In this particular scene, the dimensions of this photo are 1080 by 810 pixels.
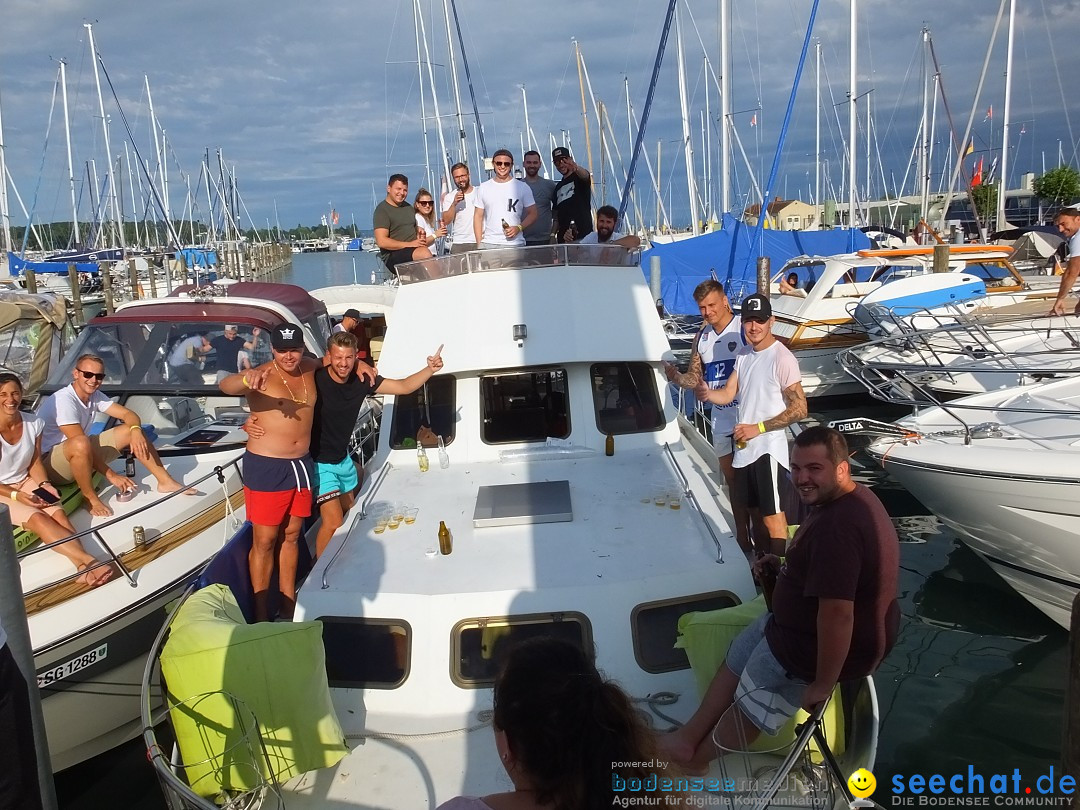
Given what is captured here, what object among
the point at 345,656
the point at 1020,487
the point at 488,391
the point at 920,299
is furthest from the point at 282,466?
the point at 920,299

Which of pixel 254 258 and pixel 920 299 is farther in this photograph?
pixel 254 258

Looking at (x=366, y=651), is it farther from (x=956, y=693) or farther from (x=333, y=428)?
(x=956, y=693)

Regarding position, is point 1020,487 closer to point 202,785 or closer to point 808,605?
point 808,605

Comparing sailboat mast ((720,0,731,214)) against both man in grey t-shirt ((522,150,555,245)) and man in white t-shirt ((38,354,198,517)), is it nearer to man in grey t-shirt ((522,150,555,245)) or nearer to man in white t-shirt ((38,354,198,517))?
man in grey t-shirt ((522,150,555,245))

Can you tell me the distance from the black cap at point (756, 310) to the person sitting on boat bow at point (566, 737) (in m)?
3.47

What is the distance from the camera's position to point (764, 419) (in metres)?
4.74

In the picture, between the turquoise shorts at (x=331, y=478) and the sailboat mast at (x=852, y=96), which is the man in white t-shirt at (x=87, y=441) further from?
the sailboat mast at (x=852, y=96)

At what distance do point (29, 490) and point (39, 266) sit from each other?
3991 centimetres

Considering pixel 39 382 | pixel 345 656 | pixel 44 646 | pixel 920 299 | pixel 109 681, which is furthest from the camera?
pixel 920 299

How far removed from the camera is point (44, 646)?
15.7ft

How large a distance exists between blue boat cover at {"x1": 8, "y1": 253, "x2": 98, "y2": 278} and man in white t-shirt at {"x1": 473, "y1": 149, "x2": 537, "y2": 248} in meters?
33.6

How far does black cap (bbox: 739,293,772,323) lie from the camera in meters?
4.75

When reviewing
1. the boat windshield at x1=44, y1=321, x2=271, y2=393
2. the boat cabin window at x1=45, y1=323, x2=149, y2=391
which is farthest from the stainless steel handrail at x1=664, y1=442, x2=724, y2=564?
the boat cabin window at x1=45, y1=323, x2=149, y2=391

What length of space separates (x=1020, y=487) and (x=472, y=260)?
4.69 metres
